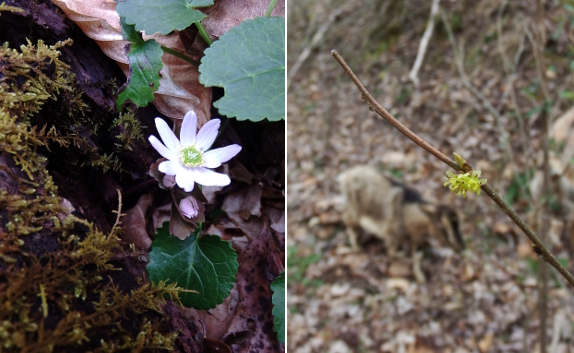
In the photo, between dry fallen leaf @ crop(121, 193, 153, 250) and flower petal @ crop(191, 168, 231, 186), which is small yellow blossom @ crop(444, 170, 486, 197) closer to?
flower petal @ crop(191, 168, 231, 186)

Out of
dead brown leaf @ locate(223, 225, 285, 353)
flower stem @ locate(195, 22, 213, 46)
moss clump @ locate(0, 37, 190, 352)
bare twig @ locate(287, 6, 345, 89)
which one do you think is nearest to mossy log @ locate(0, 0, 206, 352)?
moss clump @ locate(0, 37, 190, 352)

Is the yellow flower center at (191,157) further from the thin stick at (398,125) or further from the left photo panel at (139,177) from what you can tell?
the thin stick at (398,125)

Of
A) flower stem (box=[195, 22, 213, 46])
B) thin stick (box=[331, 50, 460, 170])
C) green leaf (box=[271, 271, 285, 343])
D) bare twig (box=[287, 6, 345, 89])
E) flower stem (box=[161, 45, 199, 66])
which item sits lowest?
bare twig (box=[287, 6, 345, 89])

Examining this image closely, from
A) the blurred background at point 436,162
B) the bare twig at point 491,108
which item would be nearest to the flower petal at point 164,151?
the blurred background at point 436,162

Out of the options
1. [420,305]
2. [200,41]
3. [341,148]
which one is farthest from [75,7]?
[341,148]

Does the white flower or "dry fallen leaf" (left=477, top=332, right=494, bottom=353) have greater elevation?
the white flower

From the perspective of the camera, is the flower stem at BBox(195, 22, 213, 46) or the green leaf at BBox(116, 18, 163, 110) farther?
the flower stem at BBox(195, 22, 213, 46)
